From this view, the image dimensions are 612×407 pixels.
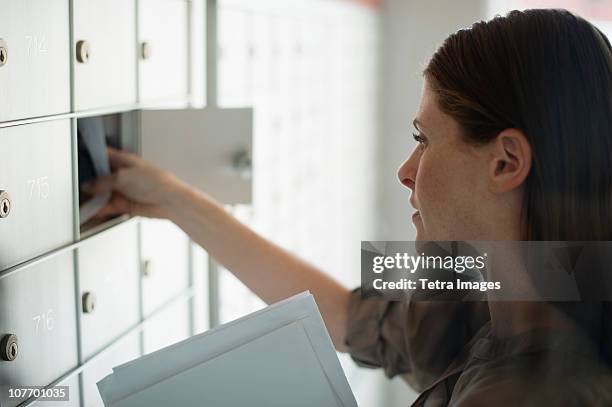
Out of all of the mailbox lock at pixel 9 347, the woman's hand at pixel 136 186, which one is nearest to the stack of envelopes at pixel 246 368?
the mailbox lock at pixel 9 347

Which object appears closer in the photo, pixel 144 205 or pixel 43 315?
pixel 43 315

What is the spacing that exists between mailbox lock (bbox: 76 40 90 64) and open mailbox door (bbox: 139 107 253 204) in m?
0.10

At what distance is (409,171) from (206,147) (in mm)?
229

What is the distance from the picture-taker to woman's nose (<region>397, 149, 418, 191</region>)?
2.02ft

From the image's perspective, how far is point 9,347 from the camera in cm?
55

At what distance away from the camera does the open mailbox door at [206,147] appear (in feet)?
2.39

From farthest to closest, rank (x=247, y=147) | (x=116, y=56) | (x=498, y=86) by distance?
1. (x=247, y=147)
2. (x=116, y=56)
3. (x=498, y=86)

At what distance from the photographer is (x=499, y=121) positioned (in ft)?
1.75

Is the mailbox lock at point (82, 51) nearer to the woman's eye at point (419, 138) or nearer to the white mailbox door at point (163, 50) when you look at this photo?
the white mailbox door at point (163, 50)

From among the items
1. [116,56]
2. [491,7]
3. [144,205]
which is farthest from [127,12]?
[491,7]

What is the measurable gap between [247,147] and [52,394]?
0.30m

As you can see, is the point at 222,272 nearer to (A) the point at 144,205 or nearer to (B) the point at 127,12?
(A) the point at 144,205

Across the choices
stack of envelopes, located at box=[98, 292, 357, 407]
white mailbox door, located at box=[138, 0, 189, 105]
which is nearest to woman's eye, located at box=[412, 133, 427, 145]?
stack of envelopes, located at box=[98, 292, 357, 407]

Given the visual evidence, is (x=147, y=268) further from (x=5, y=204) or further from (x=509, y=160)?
(x=509, y=160)
